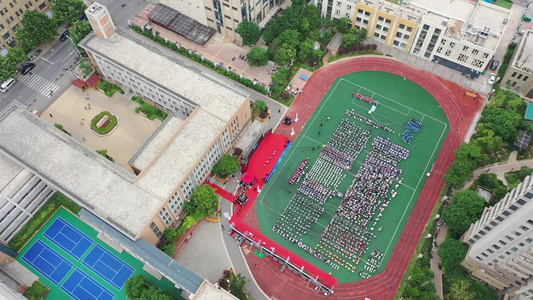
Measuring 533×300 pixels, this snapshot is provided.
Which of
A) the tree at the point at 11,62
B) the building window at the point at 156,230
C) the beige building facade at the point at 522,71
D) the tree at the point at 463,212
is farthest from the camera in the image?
the tree at the point at 11,62

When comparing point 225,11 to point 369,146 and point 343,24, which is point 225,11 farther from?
point 369,146

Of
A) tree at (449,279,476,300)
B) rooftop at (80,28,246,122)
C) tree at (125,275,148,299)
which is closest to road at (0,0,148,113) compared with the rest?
rooftop at (80,28,246,122)

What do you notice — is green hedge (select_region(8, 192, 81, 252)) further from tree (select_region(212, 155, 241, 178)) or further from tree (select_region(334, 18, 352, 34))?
tree (select_region(334, 18, 352, 34))

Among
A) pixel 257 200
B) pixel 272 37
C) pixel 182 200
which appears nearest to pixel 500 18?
pixel 272 37

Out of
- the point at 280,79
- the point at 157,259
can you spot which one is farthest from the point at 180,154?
the point at 280,79

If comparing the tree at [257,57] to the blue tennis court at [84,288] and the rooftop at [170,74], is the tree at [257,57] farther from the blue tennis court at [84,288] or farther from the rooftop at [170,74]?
the blue tennis court at [84,288]

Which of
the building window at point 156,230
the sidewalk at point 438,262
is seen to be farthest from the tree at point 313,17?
the building window at point 156,230

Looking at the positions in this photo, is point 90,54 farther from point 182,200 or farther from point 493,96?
point 493,96
